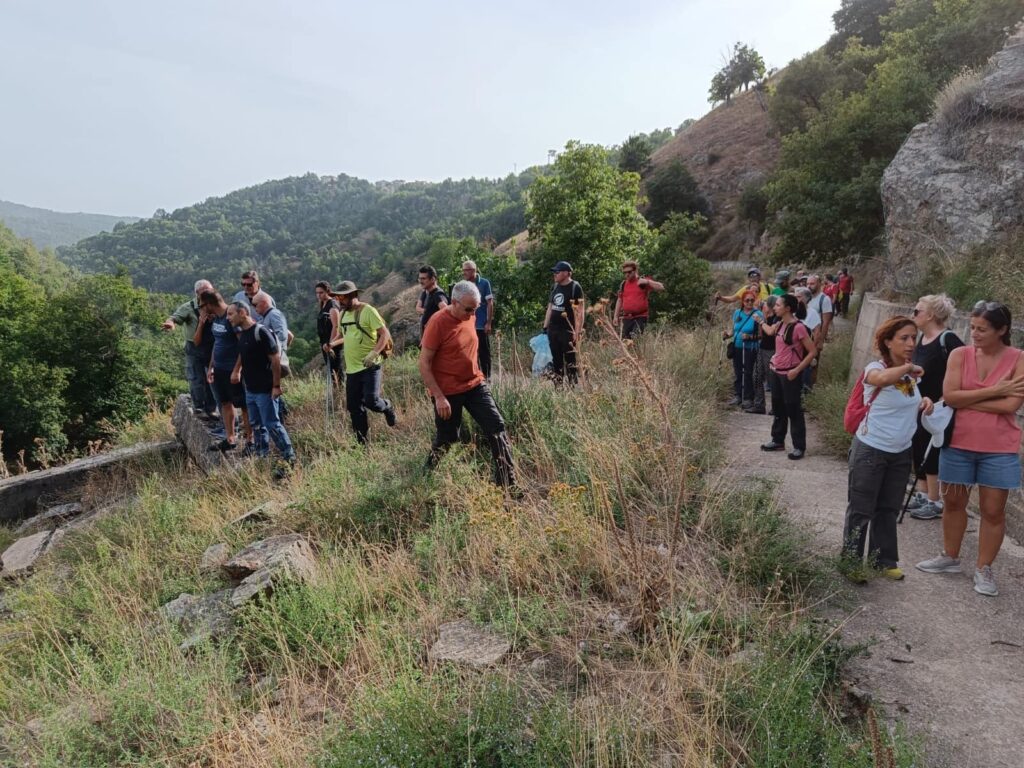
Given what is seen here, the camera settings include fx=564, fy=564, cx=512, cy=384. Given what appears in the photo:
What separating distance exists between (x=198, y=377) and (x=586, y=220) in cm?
828

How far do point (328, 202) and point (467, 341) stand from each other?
175m

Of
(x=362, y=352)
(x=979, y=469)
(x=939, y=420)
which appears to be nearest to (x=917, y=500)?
(x=979, y=469)

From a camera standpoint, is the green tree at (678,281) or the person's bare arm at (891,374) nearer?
the person's bare arm at (891,374)

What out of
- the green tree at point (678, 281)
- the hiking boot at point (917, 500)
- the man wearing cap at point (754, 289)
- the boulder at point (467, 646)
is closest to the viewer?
the boulder at point (467, 646)

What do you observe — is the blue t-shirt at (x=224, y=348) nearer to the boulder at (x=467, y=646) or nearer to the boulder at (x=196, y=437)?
the boulder at (x=196, y=437)

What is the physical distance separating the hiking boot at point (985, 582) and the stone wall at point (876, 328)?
3.79 feet

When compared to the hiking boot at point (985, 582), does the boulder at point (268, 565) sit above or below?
below

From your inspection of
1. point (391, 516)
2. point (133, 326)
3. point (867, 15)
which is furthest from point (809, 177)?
point (867, 15)

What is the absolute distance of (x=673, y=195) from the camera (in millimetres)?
37844

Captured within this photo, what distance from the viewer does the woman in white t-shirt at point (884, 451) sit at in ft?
11.0

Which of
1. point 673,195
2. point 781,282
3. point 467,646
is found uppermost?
point 673,195

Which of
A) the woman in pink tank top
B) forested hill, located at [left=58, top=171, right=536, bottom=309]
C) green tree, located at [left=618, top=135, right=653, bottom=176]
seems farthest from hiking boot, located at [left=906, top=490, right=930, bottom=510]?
forested hill, located at [left=58, top=171, right=536, bottom=309]

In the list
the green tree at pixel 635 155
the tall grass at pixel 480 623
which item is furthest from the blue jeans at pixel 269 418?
the green tree at pixel 635 155

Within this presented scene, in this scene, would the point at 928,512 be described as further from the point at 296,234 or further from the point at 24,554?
the point at 296,234
